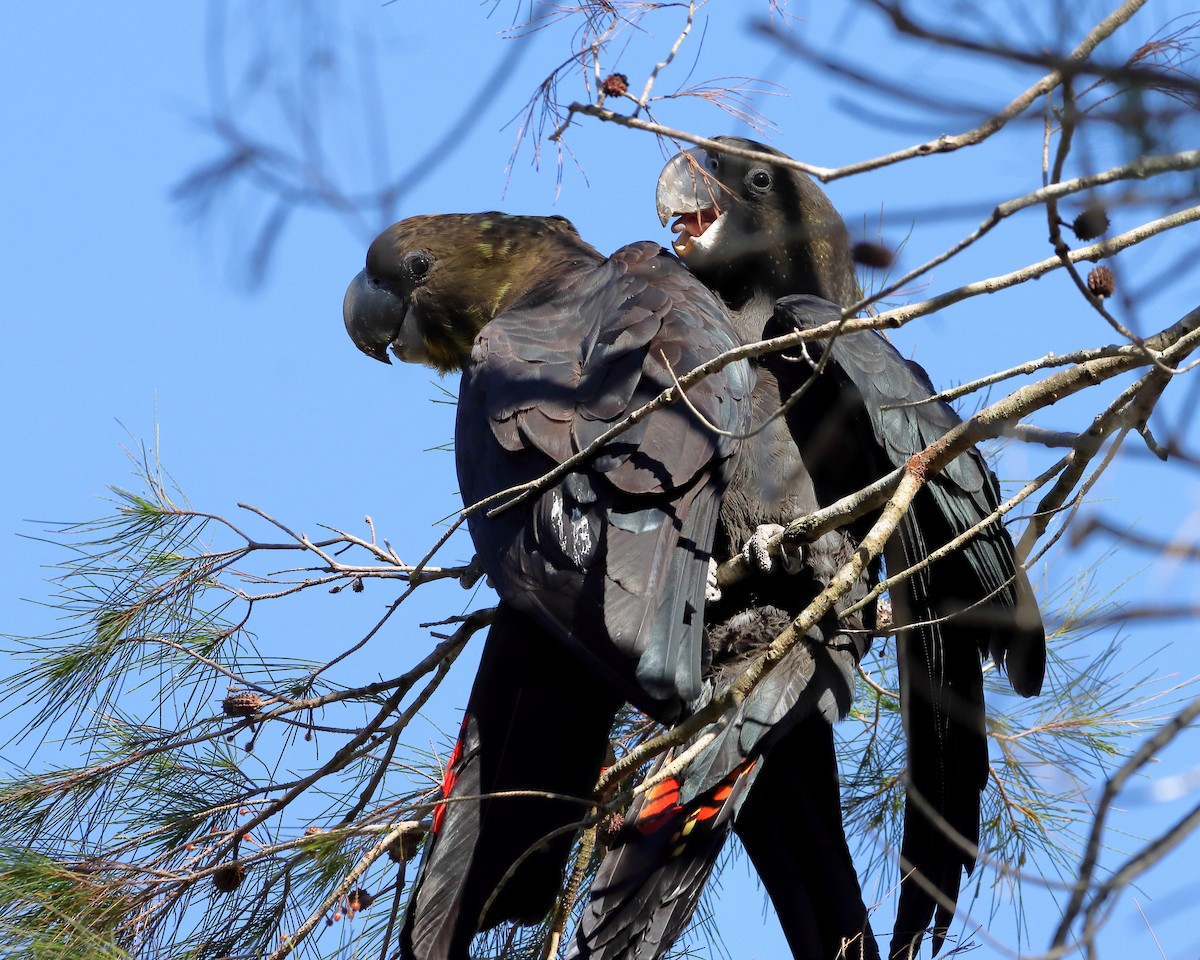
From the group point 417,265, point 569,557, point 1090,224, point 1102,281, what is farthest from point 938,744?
point 417,265

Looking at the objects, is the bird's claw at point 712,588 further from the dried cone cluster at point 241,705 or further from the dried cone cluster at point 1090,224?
the dried cone cluster at point 1090,224

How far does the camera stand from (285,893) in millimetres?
2867

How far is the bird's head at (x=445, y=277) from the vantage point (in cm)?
391

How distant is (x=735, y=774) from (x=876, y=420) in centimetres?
84

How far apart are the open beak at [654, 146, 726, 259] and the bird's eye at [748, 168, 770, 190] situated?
9 centimetres

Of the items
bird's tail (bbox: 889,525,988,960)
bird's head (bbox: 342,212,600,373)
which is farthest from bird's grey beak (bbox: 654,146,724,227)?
bird's tail (bbox: 889,525,988,960)

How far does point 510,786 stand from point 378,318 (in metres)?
1.69

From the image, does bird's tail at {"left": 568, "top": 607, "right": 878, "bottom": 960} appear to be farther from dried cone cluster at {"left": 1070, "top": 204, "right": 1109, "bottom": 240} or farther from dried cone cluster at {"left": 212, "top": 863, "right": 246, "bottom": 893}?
dried cone cluster at {"left": 1070, "top": 204, "right": 1109, "bottom": 240}

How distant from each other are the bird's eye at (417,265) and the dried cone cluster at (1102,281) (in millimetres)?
2230

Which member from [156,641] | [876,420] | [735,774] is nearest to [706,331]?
[876,420]

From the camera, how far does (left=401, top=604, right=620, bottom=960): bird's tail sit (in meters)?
2.68

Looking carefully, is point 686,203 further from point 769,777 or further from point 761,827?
point 761,827

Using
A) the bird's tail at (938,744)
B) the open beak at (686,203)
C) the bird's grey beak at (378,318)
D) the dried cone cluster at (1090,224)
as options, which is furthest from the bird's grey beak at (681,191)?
the dried cone cluster at (1090,224)

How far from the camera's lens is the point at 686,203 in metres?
3.87
